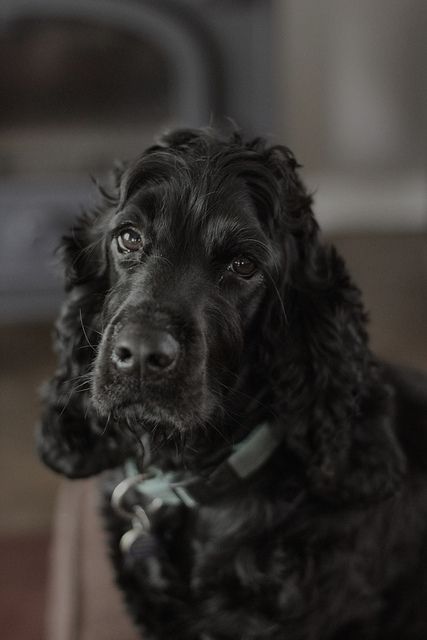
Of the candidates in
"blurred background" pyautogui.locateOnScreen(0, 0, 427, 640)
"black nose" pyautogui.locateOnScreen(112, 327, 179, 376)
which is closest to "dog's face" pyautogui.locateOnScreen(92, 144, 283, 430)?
"black nose" pyautogui.locateOnScreen(112, 327, 179, 376)

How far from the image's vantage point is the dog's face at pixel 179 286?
3.06ft

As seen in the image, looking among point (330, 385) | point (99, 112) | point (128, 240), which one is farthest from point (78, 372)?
point (99, 112)

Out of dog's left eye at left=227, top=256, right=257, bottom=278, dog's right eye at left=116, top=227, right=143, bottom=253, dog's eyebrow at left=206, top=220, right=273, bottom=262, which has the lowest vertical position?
dog's left eye at left=227, top=256, right=257, bottom=278

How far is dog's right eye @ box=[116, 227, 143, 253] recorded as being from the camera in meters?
1.02

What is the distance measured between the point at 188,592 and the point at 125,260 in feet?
1.72

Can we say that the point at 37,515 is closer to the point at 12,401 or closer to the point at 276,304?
the point at 12,401

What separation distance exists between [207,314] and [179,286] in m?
0.05

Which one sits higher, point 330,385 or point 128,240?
point 128,240

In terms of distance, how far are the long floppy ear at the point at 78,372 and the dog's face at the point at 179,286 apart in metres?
0.09

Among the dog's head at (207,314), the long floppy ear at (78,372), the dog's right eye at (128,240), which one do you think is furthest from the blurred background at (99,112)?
the dog's right eye at (128,240)

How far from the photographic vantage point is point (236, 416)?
111 cm

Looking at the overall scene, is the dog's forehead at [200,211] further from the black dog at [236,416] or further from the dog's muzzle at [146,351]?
the dog's muzzle at [146,351]

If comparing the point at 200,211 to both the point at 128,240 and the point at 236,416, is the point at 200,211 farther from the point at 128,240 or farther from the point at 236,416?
the point at 236,416

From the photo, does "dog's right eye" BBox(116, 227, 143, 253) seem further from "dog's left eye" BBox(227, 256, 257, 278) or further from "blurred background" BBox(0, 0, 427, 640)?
"blurred background" BBox(0, 0, 427, 640)
